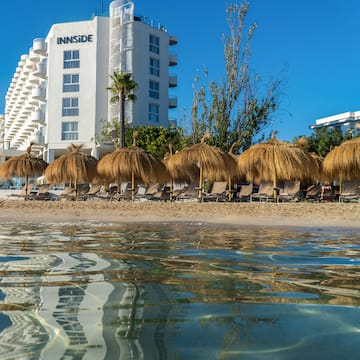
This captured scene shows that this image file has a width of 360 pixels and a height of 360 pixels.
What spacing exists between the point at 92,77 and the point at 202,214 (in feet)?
134

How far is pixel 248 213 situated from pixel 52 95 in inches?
A: 1686

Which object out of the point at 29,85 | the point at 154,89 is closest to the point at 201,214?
the point at 154,89

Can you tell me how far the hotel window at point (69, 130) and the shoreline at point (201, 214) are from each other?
35279 millimetres

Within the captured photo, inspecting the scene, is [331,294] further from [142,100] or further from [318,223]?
[142,100]

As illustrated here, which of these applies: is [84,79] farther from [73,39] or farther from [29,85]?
[29,85]

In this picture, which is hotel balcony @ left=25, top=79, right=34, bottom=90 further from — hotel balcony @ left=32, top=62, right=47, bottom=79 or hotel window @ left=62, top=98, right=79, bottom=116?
hotel window @ left=62, top=98, right=79, bottom=116

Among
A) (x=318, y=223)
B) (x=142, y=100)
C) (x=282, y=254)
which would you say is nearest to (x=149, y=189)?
(x=318, y=223)

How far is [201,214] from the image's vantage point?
13.7 meters

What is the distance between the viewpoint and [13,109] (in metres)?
75.6

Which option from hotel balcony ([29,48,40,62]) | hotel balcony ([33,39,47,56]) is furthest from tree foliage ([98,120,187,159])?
hotel balcony ([29,48,40,62])

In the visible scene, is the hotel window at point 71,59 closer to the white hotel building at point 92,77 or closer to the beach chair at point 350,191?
the white hotel building at point 92,77

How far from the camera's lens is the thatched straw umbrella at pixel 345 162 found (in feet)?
56.6

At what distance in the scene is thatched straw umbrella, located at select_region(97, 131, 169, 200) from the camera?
19.7 metres

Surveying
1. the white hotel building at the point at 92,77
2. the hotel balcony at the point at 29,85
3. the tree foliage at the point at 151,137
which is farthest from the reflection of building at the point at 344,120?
the hotel balcony at the point at 29,85
